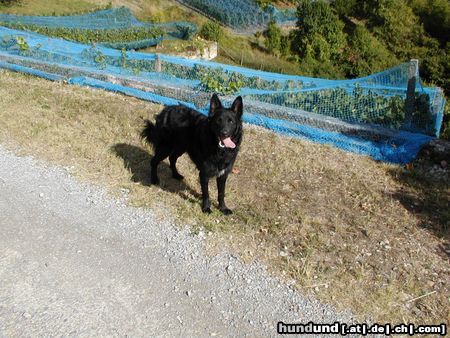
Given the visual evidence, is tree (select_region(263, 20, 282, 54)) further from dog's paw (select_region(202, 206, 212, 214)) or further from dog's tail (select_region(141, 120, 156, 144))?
dog's paw (select_region(202, 206, 212, 214))

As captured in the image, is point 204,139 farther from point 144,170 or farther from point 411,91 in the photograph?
point 411,91

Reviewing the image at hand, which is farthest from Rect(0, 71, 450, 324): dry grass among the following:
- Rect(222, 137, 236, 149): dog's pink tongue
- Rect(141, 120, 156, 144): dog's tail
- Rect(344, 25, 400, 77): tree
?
Rect(344, 25, 400, 77): tree

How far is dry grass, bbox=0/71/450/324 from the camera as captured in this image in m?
3.69

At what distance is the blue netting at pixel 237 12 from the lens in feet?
102

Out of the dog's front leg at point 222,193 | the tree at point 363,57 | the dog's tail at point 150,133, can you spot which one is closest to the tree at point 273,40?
the tree at point 363,57

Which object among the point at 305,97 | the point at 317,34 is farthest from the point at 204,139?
the point at 317,34

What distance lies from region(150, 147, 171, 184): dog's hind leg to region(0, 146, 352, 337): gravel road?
78cm

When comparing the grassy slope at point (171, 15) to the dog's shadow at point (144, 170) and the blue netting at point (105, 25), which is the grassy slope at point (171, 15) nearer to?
the blue netting at point (105, 25)

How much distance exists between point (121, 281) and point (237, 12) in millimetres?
30846

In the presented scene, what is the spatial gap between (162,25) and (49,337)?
2480cm

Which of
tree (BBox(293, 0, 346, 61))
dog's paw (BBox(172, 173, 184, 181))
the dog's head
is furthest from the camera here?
tree (BBox(293, 0, 346, 61))

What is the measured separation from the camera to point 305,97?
845 cm

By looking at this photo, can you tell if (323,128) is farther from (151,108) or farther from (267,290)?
(267,290)

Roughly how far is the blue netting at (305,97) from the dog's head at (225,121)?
338cm
